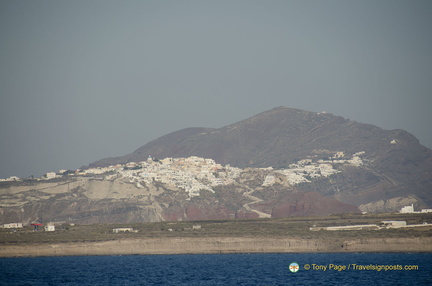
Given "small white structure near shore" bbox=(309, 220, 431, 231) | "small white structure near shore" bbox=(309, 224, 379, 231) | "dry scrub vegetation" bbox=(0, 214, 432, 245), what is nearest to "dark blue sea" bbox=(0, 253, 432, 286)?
"dry scrub vegetation" bbox=(0, 214, 432, 245)

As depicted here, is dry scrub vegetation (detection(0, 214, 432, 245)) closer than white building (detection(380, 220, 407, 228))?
Yes

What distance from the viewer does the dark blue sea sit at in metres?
88.6

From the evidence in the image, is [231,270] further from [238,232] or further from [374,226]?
[374,226]

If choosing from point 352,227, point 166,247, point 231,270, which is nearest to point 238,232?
point 166,247

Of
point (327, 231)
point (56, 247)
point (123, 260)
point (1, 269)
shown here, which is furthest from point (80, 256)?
point (327, 231)

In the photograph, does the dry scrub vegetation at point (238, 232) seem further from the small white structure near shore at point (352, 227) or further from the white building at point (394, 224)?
the white building at point (394, 224)

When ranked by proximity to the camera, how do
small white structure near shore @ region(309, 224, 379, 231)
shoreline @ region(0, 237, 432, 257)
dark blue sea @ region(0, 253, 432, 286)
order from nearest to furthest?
dark blue sea @ region(0, 253, 432, 286), shoreline @ region(0, 237, 432, 257), small white structure near shore @ region(309, 224, 379, 231)

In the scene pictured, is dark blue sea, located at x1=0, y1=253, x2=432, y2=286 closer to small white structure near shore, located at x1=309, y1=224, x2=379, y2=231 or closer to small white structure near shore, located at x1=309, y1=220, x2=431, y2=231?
small white structure near shore, located at x1=309, y1=220, x2=431, y2=231

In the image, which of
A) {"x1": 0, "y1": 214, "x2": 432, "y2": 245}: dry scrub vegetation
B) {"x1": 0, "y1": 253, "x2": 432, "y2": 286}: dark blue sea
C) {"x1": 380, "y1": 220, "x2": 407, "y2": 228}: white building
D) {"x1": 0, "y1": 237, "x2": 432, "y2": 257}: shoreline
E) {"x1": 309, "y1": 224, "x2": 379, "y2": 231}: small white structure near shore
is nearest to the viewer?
{"x1": 0, "y1": 253, "x2": 432, "y2": 286}: dark blue sea

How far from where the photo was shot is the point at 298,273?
3807 inches

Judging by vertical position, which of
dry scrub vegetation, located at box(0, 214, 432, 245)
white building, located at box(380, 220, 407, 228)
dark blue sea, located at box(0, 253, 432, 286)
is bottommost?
dark blue sea, located at box(0, 253, 432, 286)

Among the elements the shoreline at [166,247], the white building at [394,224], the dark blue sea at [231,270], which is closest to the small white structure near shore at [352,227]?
the white building at [394,224]

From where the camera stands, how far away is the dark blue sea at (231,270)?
88.6 m

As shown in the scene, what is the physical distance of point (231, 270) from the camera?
10150 cm
